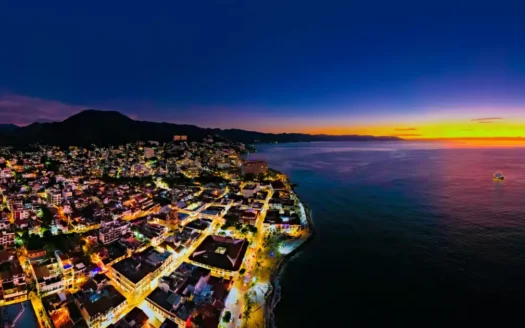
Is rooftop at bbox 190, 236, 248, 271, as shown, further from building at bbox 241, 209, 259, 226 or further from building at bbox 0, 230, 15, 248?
building at bbox 0, 230, 15, 248

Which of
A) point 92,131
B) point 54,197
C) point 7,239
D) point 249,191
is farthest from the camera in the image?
point 92,131

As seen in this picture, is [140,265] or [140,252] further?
[140,252]

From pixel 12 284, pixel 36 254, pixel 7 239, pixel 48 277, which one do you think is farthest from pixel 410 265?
pixel 7 239

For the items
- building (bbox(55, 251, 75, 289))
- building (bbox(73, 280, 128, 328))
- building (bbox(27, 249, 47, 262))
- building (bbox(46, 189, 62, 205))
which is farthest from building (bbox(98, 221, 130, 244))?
building (bbox(46, 189, 62, 205))

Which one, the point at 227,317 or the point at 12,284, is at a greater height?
the point at 12,284

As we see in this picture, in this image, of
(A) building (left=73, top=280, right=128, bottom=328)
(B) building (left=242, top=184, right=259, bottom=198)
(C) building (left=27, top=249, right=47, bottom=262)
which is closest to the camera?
(A) building (left=73, top=280, right=128, bottom=328)

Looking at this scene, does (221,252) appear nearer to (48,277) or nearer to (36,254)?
(48,277)

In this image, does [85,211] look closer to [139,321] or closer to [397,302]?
[139,321]
